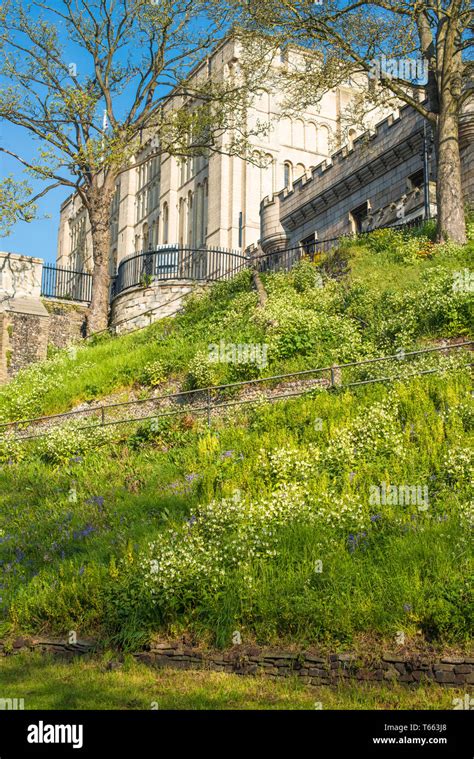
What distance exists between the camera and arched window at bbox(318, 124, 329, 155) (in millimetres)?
57156

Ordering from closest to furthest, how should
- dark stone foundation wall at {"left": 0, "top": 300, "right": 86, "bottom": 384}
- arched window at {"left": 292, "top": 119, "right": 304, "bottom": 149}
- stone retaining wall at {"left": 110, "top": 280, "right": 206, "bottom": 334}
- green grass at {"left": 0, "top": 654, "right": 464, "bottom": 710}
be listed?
green grass at {"left": 0, "top": 654, "right": 464, "bottom": 710}
dark stone foundation wall at {"left": 0, "top": 300, "right": 86, "bottom": 384}
stone retaining wall at {"left": 110, "top": 280, "right": 206, "bottom": 334}
arched window at {"left": 292, "top": 119, "right": 304, "bottom": 149}

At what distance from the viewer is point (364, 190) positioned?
113 feet

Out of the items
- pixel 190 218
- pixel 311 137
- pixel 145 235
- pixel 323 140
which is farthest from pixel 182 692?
pixel 145 235

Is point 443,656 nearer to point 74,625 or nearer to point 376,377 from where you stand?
point 74,625

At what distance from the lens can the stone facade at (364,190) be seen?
96.6ft

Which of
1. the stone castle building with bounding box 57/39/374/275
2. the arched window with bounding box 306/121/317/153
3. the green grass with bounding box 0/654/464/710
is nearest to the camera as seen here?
the green grass with bounding box 0/654/464/710

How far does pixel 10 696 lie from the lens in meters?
9.12

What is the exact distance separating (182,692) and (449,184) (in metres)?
18.6

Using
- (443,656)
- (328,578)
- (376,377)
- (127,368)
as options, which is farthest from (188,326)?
(443,656)

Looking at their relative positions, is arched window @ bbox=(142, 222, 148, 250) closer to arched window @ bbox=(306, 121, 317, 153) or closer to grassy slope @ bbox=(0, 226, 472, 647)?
arched window @ bbox=(306, 121, 317, 153)

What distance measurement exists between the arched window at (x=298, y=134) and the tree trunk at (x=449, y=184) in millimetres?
32789

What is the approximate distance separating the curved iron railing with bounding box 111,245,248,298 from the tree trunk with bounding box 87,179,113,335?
1517 mm

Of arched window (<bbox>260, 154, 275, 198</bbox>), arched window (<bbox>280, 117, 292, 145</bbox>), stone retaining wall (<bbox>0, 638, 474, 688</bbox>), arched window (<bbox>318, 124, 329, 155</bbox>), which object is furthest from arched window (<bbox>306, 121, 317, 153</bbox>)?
stone retaining wall (<bbox>0, 638, 474, 688</bbox>)

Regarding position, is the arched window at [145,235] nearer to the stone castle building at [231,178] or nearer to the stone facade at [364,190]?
the stone castle building at [231,178]
